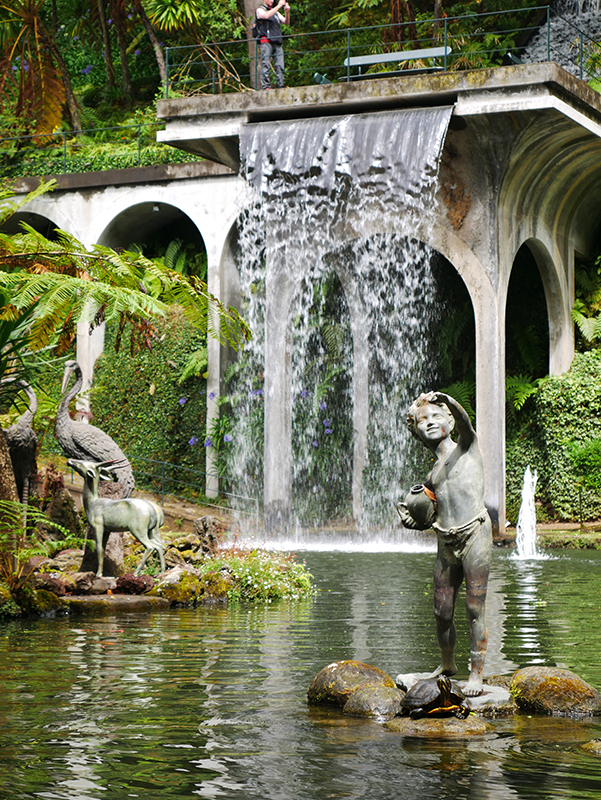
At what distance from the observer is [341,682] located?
21.1ft

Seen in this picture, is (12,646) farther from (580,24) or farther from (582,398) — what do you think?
(580,24)

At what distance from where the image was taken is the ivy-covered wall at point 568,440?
74.8 feet

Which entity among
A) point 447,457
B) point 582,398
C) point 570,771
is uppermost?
point 582,398

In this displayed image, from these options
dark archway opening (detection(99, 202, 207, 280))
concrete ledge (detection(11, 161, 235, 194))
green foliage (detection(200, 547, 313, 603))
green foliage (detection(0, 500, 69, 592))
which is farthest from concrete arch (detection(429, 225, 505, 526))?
green foliage (detection(0, 500, 69, 592))

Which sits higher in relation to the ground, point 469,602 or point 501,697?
point 469,602

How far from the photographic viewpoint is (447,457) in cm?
622

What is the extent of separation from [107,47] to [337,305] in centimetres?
1198

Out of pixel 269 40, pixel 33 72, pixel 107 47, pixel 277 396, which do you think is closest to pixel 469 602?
pixel 277 396

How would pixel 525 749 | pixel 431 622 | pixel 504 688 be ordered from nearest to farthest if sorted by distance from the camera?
pixel 525 749
pixel 504 688
pixel 431 622

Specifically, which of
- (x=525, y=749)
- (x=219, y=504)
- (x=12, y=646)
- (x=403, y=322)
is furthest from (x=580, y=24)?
(x=525, y=749)

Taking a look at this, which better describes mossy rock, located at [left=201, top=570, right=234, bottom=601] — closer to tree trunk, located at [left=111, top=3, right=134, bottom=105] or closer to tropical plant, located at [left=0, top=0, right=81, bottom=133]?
tropical plant, located at [left=0, top=0, right=81, bottom=133]

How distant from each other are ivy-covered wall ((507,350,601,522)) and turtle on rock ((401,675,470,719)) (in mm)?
17262

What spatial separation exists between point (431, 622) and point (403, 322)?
14779 millimetres

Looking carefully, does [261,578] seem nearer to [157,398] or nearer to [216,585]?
[216,585]
